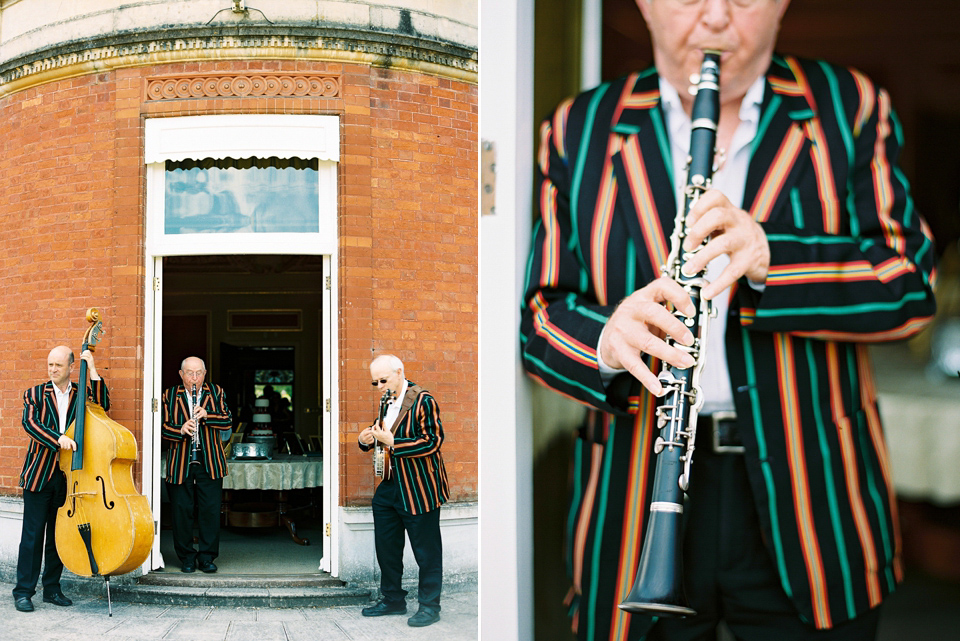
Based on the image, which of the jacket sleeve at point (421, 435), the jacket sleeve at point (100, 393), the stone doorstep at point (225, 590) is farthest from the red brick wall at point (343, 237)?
the jacket sleeve at point (421, 435)

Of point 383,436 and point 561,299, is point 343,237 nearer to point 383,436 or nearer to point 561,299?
point 383,436

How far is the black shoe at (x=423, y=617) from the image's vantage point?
5.04 meters

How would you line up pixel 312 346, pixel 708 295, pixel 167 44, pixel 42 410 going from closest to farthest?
pixel 708 295 < pixel 42 410 < pixel 167 44 < pixel 312 346

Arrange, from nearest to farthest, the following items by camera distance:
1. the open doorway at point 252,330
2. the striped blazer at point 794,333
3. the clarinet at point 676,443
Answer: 1. the clarinet at point 676,443
2. the striped blazer at point 794,333
3. the open doorway at point 252,330

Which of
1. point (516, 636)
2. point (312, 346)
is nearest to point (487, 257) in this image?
point (516, 636)

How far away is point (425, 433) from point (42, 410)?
2.44 m

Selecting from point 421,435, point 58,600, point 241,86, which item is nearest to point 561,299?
point 421,435

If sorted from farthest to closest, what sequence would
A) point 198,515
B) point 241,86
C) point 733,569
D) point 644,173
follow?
point 198,515, point 241,86, point 644,173, point 733,569

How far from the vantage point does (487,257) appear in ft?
6.95

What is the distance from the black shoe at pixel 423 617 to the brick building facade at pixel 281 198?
2.64ft

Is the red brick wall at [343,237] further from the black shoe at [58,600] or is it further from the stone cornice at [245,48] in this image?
the black shoe at [58,600]

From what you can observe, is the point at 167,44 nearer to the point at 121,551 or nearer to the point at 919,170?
the point at 121,551

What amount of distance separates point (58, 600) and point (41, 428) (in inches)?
46.4

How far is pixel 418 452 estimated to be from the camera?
15.8 feet
